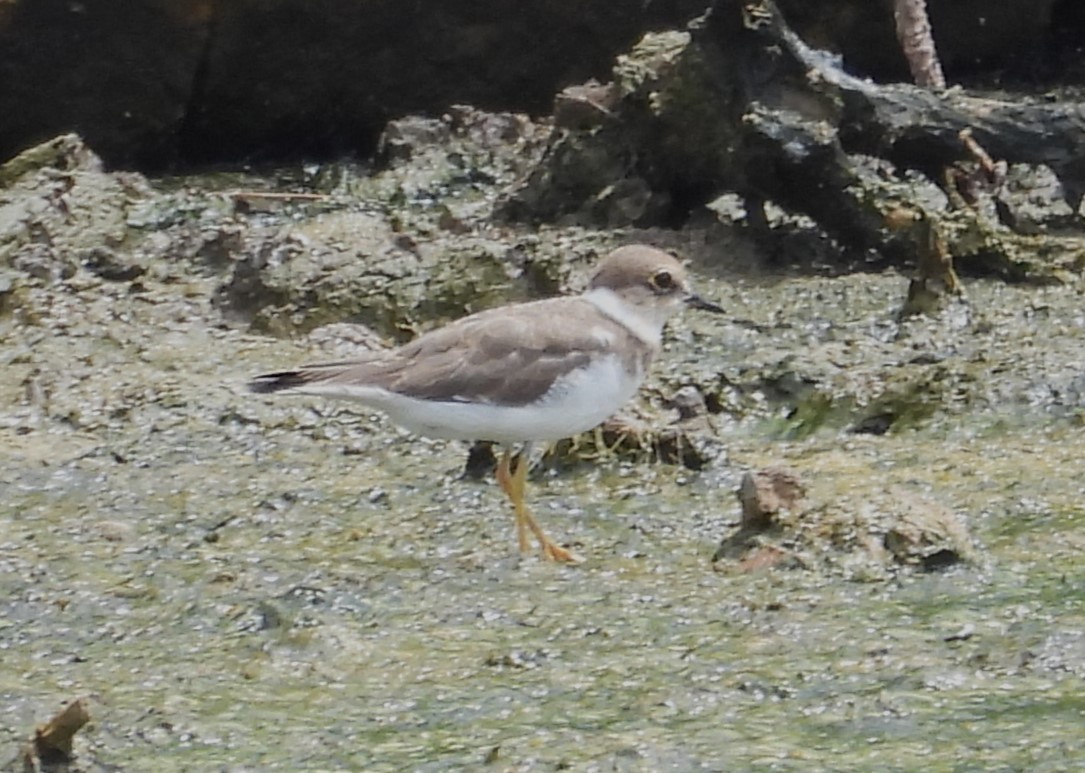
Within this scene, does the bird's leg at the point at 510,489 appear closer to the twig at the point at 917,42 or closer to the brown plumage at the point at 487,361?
the brown plumage at the point at 487,361

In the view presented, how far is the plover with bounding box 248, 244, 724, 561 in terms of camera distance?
5.96m

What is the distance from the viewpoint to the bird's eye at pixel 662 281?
6.59m

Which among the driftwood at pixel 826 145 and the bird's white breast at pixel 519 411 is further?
the driftwood at pixel 826 145

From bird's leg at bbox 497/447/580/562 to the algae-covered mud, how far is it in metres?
0.08

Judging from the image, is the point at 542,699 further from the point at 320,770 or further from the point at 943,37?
the point at 943,37

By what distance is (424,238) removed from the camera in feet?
28.8

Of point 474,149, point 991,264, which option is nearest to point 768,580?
point 991,264

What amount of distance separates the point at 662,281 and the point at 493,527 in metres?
1.05

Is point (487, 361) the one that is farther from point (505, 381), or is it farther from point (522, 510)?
point (522, 510)

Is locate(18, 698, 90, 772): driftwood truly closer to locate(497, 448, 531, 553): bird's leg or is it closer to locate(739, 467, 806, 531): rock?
locate(497, 448, 531, 553): bird's leg

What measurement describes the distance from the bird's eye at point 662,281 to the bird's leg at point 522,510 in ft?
2.58

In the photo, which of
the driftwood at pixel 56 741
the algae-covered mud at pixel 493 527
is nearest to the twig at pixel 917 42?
the algae-covered mud at pixel 493 527

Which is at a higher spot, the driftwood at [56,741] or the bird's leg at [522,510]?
the bird's leg at [522,510]

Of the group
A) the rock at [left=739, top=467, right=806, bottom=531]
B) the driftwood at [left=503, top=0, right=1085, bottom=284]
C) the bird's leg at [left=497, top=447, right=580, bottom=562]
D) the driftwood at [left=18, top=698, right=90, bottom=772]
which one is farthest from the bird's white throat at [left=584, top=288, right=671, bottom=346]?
the driftwood at [left=18, top=698, right=90, bottom=772]
